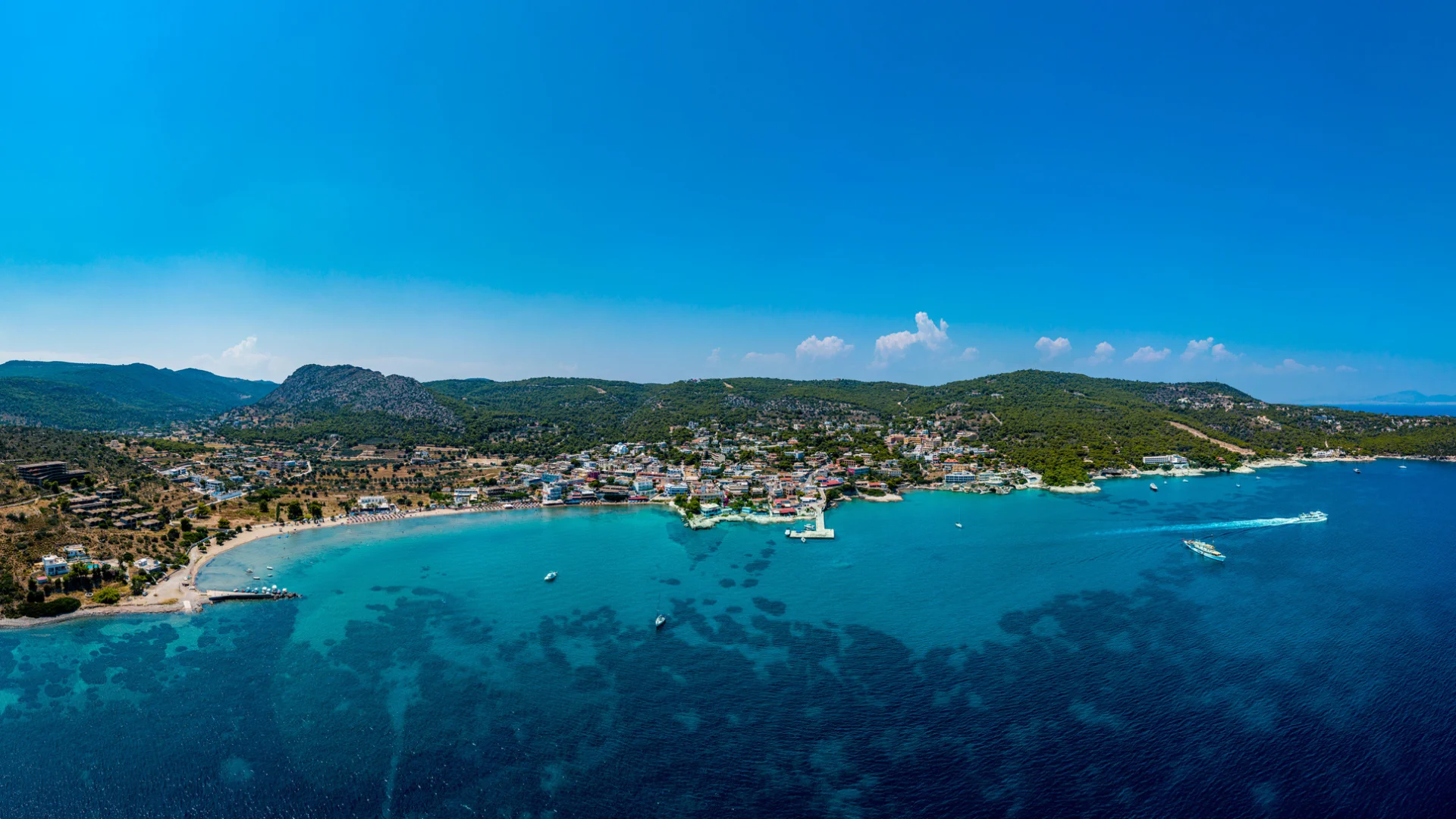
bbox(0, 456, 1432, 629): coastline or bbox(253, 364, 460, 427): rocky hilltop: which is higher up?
bbox(253, 364, 460, 427): rocky hilltop

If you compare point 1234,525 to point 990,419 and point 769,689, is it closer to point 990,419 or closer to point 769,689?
point 769,689

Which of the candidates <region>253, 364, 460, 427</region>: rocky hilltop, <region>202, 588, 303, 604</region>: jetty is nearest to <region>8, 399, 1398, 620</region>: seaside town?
<region>202, 588, 303, 604</region>: jetty

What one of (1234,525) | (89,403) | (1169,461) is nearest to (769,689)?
(1234,525)

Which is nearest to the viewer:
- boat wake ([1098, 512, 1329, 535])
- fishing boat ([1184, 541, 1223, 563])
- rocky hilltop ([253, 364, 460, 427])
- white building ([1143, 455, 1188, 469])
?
fishing boat ([1184, 541, 1223, 563])

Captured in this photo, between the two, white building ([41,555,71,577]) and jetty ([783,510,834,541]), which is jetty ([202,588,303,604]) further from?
jetty ([783,510,834,541])

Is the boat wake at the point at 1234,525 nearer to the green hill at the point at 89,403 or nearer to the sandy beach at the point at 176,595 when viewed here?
the sandy beach at the point at 176,595

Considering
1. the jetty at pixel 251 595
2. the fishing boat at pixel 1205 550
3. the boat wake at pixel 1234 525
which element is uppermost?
the boat wake at pixel 1234 525

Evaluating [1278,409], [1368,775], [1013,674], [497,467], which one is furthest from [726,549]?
[1278,409]

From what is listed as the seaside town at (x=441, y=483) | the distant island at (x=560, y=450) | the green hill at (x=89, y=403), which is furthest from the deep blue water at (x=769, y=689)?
the green hill at (x=89, y=403)
